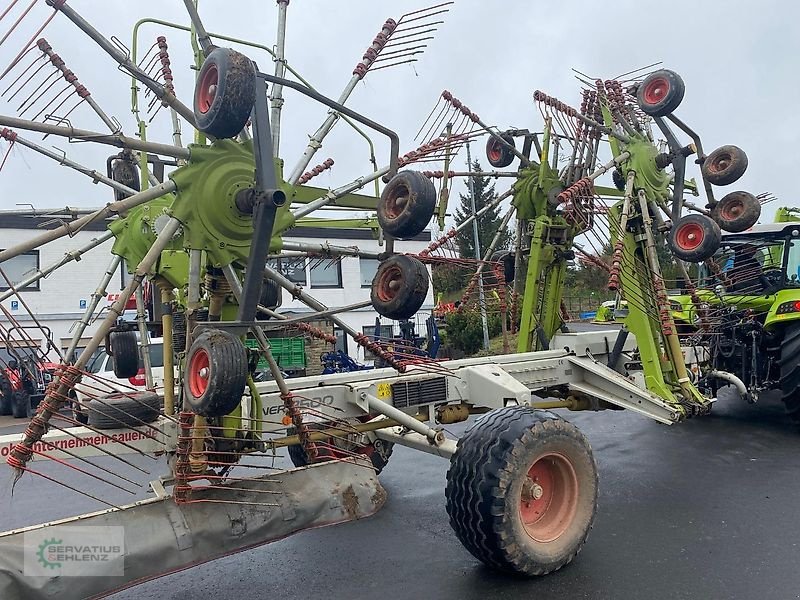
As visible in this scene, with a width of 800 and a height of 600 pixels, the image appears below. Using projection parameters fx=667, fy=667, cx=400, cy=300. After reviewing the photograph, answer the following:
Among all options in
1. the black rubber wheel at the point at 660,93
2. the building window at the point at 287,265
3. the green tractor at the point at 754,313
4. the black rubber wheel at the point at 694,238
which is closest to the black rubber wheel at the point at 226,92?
the building window at the point at 287,265

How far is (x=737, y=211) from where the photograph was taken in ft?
26.0

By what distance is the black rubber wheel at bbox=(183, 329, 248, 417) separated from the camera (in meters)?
3.18

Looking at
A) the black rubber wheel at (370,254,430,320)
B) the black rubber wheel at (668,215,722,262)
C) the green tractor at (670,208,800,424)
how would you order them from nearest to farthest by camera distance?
the black rubber wheel at (370,254,430,320) < the black rubber wheel at (668,215,722,262) < the green tractor at (670,208,800,424)

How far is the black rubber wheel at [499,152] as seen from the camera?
7.32m

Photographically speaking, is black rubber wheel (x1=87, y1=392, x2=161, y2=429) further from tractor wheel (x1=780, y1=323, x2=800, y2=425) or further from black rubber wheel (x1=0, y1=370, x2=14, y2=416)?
black rubber wheel (x1=0, y1=370, x2=14, y2=416)

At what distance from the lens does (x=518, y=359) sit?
597 cm

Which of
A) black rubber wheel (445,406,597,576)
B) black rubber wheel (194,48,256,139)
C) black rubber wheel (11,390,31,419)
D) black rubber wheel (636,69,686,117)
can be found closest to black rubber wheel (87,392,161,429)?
black rubber wheel (194,48,256,139)

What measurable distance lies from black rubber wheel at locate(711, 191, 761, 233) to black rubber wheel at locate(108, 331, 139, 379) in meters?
6.70

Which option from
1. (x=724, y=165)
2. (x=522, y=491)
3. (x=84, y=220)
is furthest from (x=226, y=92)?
(x=724, y=165)

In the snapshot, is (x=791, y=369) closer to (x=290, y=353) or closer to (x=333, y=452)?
(x=333, y=452)

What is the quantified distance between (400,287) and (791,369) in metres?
6.08

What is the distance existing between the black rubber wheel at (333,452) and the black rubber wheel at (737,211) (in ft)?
15.9

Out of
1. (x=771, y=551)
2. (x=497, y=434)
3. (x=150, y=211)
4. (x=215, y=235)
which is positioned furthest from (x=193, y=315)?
(x=771, y=551)

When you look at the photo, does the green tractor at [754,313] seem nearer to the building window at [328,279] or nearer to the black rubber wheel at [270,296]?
the black rubber wheel at [270,296]
